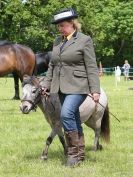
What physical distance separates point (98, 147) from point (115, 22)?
160 ft

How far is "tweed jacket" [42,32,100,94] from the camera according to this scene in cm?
691

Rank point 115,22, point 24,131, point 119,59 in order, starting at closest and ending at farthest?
point 24,131 < point 115,22 < point 119,59

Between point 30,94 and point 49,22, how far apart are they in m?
41.9

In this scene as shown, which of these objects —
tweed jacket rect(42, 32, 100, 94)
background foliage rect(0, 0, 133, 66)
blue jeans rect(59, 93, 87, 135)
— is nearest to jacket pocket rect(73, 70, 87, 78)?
tweed jacket rect(42, 32, 100, 94)

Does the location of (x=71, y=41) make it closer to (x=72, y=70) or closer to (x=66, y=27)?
(x=66, y=27)

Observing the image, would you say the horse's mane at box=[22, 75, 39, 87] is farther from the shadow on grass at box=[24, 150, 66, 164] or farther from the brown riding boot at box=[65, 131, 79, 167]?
the shadow on grass at box=[24, 150, 66, 164]

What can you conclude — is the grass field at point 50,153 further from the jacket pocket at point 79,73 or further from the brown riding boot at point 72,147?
the jacket pocket at point 79,73

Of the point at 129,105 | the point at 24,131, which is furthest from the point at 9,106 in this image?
the point at 24,131

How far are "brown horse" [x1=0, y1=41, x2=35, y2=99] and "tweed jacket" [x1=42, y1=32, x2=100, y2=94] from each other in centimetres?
1055

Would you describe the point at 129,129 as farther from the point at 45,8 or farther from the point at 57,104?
the point at 45,8

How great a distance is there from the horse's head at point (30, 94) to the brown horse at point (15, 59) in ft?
33.2

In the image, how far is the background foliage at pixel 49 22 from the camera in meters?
49.0

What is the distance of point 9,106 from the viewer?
52.5 feet

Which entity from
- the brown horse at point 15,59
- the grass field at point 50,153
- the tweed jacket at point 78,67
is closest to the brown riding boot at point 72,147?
the grass field at point 50,153
